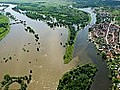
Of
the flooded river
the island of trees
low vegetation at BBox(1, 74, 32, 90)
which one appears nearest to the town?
the flooded river

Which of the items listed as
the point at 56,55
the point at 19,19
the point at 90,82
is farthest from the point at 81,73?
the point at 19,19

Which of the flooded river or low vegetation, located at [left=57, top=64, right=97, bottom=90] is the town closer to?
the flooded river

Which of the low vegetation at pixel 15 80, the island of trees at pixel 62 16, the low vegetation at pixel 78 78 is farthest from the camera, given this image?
the island of trees at pixel 62 16

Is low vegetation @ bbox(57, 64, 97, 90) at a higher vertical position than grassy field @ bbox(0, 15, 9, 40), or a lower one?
lower

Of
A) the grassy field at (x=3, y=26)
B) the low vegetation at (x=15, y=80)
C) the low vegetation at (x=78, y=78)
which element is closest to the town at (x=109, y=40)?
the low vegetation at (x=78, y=78)

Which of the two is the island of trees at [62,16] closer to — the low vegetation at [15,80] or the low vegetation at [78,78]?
the low vegetation at [78,78]

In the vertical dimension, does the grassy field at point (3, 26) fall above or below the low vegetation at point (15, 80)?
above

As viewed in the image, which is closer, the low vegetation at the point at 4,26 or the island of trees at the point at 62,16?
the low vegetation at the point at 4,26
